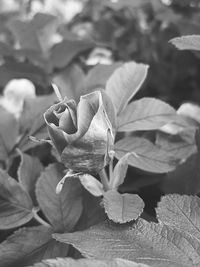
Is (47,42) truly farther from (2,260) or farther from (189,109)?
(2,260)

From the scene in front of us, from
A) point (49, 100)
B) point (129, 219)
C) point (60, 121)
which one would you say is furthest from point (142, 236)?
point (49, 100)

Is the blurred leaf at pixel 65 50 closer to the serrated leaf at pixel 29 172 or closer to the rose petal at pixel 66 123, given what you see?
the serrated leaf at pixel 29 172

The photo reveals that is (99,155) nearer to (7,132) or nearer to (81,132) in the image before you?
(81,132)

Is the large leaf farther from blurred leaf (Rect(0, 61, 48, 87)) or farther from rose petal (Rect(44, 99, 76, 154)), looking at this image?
blurred leaf (Rect(0, 61, 48, 87))

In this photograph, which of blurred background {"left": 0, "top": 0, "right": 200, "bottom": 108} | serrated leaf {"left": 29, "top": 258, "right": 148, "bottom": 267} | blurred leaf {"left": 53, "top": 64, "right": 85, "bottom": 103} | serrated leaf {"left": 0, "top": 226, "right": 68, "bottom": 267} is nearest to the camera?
serrated leaf {"left": 29, "top": 258, "right": 148, "bottom": 267}

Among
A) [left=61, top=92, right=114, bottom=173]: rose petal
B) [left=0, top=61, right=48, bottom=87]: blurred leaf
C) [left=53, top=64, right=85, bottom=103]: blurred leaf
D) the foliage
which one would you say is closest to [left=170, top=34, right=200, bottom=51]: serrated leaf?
the foliage

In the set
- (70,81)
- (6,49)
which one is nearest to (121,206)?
(70,81)
